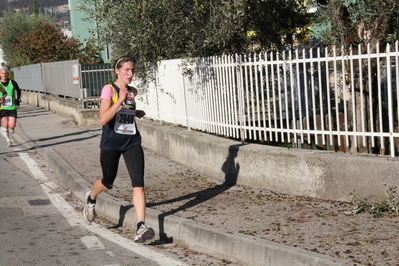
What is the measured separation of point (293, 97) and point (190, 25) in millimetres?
2817

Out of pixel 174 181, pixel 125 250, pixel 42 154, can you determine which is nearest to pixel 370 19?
pixel 174 181

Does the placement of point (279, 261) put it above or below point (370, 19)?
below

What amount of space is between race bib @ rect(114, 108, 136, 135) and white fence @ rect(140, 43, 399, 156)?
2.31 meters

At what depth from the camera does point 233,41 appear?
11523 mm

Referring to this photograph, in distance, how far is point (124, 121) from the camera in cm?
659

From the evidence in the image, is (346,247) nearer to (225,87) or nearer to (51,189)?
(225,87)

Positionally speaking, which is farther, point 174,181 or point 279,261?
point 174,181

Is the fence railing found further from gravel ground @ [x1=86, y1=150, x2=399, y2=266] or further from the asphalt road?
the asphalt road

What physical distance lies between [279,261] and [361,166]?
2.11 m

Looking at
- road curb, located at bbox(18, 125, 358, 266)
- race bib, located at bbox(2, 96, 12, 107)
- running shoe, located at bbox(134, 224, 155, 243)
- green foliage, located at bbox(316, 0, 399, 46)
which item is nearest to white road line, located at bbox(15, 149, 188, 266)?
running shoe, located at bbox(134, 224, 155, 243)

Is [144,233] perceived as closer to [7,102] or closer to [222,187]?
[222,187]

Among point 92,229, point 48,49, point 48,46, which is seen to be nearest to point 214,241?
point 92,229

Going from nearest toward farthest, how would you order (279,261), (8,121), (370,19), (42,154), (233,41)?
(279,261) < (370,19) < (233,41) < (42,154) < (8,121)

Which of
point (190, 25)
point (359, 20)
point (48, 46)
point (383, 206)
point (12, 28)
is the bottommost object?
point (383, 206)
